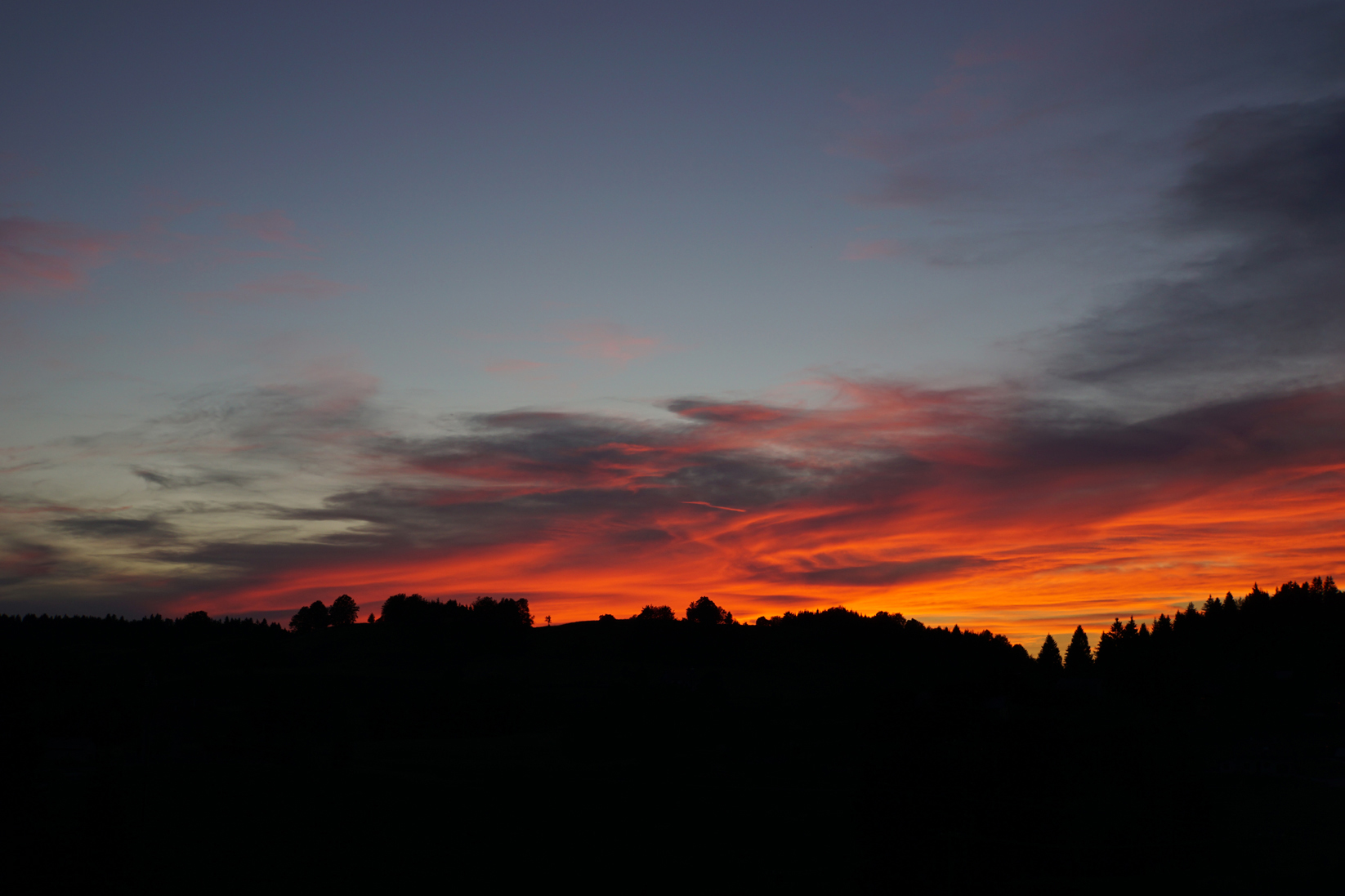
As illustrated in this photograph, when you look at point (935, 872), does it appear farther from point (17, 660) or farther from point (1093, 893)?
point (17, 660)

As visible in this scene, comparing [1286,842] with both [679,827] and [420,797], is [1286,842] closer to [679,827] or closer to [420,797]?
[679,827]

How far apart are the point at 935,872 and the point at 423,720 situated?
117 m

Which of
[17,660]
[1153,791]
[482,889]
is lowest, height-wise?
[482,889]

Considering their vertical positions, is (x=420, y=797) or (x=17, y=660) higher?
(x=17, y=660)

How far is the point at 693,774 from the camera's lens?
388 feet

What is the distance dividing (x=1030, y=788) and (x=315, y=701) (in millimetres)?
119237

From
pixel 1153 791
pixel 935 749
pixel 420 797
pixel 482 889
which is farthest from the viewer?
pixel 420 797

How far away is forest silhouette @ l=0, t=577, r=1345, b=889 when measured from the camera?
207 ft

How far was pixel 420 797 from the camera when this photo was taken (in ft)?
334

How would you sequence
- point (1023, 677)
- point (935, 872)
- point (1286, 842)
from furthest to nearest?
point (1023, 677) < point (1286, 842) < point (935, 872)

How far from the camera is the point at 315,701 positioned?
Result: 152625 mm

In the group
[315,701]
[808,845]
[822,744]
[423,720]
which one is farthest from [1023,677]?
[315,701]

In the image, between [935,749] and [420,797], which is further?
[420,797]

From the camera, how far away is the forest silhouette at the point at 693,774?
63156mm
